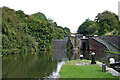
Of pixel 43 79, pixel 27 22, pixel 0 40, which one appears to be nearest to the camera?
pixel 43 79

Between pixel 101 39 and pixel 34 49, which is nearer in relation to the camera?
pixel 34 49

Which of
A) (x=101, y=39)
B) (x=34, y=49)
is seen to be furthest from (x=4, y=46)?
(x=101, y=39)

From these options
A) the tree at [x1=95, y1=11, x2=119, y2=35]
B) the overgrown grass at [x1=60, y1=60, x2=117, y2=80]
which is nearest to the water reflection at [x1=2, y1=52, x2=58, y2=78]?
the overgrown grass at [x1=60, y1=60, x2=117, y2=80]

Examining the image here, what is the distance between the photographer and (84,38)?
52219 millimetres

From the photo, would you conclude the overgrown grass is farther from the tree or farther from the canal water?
the tree

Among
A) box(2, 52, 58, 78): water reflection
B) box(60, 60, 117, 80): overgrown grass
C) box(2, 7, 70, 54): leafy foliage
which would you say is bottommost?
box(2, 52, 58, 78): water reflection

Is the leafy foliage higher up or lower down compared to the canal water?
higher up

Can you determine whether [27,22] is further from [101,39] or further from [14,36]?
[101,39]

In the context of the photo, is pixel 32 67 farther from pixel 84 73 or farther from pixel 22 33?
pixel 22 33

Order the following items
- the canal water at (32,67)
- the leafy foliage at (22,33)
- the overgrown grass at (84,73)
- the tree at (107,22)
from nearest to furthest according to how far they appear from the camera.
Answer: the overgrown grass at (84,73)
the canal water at (32,67)
the leafy foliage at (22,33)
the tree at (107,22)

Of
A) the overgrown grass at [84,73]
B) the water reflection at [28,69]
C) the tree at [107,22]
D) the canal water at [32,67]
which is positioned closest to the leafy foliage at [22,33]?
the canal water at [32,67]

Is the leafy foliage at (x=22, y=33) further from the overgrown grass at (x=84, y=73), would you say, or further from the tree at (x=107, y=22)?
the overgrown grass at (x=84, y=73)

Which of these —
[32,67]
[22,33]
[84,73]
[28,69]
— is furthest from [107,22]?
[84,73]

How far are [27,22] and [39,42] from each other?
611cm
